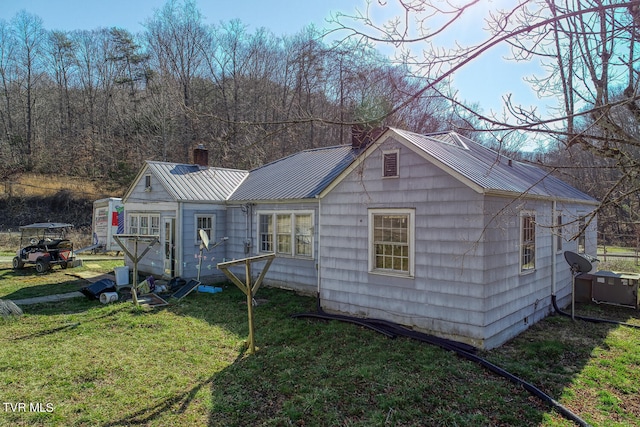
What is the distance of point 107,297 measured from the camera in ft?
33.4

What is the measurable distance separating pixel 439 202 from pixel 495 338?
268 centimetres

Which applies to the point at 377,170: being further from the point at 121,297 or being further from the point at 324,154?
the point at 121,297

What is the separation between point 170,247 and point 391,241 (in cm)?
827

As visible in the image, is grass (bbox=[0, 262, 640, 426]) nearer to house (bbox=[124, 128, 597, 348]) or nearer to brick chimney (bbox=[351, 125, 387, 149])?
house (bbox=[124, 128, 597, 348])

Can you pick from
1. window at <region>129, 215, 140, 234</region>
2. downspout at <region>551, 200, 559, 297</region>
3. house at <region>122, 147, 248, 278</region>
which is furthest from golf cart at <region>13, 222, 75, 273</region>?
downspout at <region>551, 200, 559, 297</region>

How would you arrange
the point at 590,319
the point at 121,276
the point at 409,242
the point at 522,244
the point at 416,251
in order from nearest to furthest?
the point at 416,251 → the point at 409,242 → the point at 522,244 → the point at 590,319 → the point at 121,276

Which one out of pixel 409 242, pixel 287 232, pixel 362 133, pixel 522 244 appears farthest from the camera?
pixel 287 232

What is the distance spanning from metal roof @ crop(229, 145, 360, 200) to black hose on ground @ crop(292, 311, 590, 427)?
3833mm

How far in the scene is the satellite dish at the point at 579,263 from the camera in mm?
8422

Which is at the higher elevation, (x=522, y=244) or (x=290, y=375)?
(x=522, y=244)

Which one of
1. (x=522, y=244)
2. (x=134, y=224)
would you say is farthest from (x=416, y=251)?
(x=134, y=224)

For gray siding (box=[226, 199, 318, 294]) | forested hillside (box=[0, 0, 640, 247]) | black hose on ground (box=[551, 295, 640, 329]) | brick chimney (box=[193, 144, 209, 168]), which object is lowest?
black hose on ground (box=[551, 295, 640, 329])

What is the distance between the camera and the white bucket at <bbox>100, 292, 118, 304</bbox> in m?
10.1

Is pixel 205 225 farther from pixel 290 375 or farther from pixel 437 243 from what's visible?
pixel 437 243
